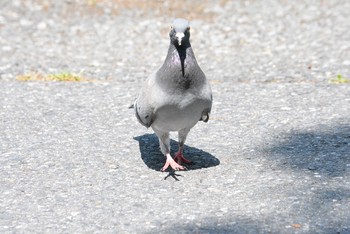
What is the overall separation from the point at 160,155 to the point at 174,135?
659 millimetres

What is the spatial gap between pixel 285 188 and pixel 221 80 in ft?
12.8

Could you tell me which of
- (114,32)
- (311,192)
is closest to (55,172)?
(311,192)

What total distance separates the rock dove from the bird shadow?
55 centimetres

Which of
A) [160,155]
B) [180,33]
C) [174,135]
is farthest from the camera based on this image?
[174,135]

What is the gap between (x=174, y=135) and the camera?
23.5 ft

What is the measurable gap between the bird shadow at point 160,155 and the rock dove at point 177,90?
0.55 m

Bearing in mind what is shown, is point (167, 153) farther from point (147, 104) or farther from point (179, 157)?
point (147, 104)

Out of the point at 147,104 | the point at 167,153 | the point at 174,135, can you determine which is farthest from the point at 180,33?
the point at 174,135

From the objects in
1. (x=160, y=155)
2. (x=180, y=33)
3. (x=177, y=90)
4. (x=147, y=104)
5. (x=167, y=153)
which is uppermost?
(x=180, y=33)

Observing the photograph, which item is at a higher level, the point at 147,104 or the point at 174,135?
the point at 147,104

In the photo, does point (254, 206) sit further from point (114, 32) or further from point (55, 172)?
point (114, 32)

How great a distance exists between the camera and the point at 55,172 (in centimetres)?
600

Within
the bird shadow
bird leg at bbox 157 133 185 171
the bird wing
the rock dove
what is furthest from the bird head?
the bird shadow

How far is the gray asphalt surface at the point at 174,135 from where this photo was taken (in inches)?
202
